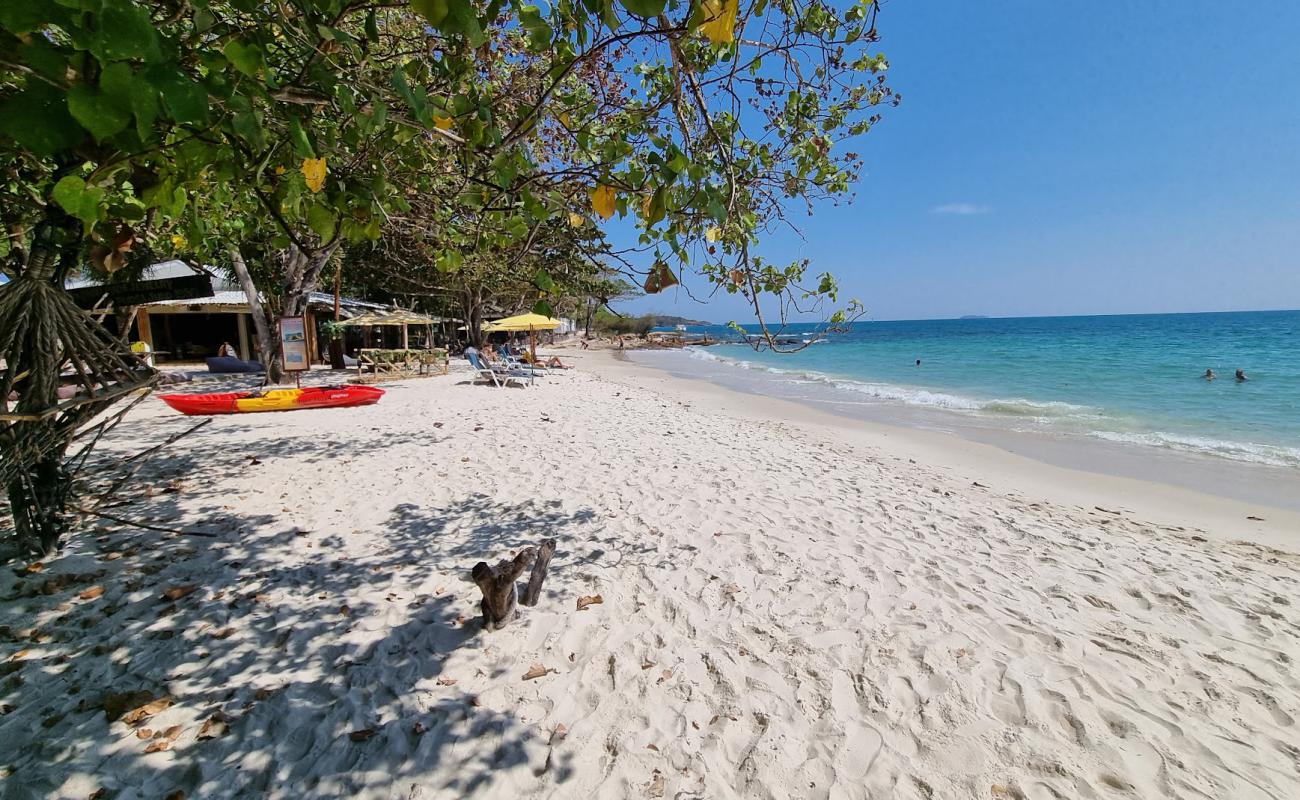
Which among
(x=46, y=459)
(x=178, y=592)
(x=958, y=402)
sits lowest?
(x=958, y=402)

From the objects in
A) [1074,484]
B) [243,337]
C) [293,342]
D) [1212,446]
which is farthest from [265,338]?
[1212,446]

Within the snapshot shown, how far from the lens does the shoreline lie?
5461mm

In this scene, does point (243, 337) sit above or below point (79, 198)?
below

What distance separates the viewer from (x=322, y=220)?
6.57 ft

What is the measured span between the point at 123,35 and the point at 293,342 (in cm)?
1105

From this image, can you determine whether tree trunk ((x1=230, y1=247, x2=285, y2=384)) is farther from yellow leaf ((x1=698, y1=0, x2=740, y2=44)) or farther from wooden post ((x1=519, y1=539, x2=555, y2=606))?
yellow leaf ((x1=698, y1=0, x2=740, y2=44))

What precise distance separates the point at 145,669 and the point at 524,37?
4.11 meters

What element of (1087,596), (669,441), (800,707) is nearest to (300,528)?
(800,707)

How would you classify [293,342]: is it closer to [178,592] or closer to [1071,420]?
[178,592]

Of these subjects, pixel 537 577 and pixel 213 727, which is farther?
pixel 537 577

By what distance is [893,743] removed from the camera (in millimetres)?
2184

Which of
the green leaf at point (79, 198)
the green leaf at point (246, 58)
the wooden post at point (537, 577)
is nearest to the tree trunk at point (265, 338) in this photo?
the wooden post at point (537, 577)

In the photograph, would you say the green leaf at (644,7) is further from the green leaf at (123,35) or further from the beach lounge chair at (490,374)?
the beach lounge chair at (490,374)

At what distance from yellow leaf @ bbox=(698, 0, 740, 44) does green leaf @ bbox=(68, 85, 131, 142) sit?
53.1 inches
